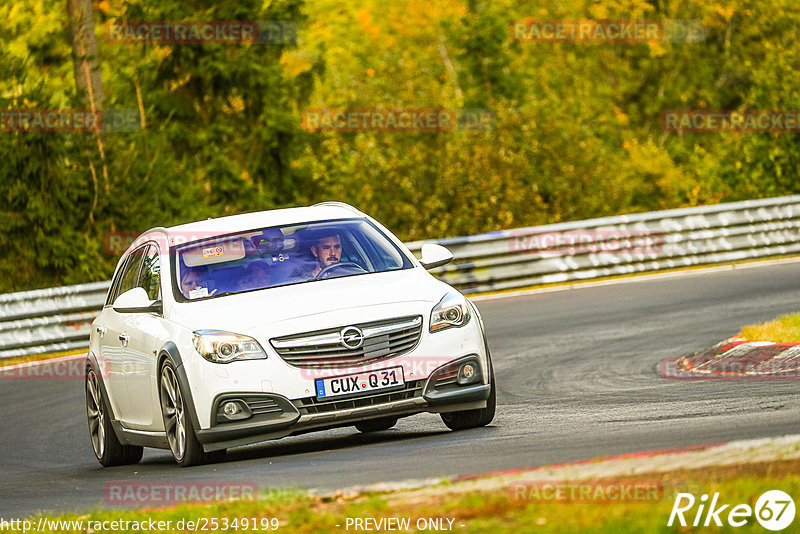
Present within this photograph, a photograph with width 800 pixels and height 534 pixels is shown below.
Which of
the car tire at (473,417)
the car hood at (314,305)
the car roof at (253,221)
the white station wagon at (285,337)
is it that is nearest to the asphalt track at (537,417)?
the car tire at (473,417)

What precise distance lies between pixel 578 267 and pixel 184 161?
1432cm

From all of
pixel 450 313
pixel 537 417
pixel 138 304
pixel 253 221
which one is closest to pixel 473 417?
pixel 537 417

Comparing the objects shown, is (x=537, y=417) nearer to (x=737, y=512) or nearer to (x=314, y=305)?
(x=314, y=305)

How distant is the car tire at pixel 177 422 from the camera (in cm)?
953

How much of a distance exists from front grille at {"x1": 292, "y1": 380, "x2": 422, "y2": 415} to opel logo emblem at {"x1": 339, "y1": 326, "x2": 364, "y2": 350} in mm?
335

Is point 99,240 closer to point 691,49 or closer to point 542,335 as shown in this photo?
point 542,335

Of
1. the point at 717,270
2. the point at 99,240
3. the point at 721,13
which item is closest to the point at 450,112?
the point at 99,240

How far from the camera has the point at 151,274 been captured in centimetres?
1085

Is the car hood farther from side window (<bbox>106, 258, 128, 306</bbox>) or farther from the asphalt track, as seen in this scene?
side window (<bbox>106, 258, 128, 306</bbox>)

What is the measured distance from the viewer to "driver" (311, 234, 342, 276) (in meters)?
10.4

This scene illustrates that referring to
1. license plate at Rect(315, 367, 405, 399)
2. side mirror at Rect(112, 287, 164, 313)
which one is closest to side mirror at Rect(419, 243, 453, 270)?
license plate at Rect(315, 367, 405, 399)

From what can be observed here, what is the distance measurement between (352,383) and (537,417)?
1806mm

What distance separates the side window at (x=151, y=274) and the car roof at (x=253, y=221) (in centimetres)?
17

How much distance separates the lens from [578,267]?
23.1m
